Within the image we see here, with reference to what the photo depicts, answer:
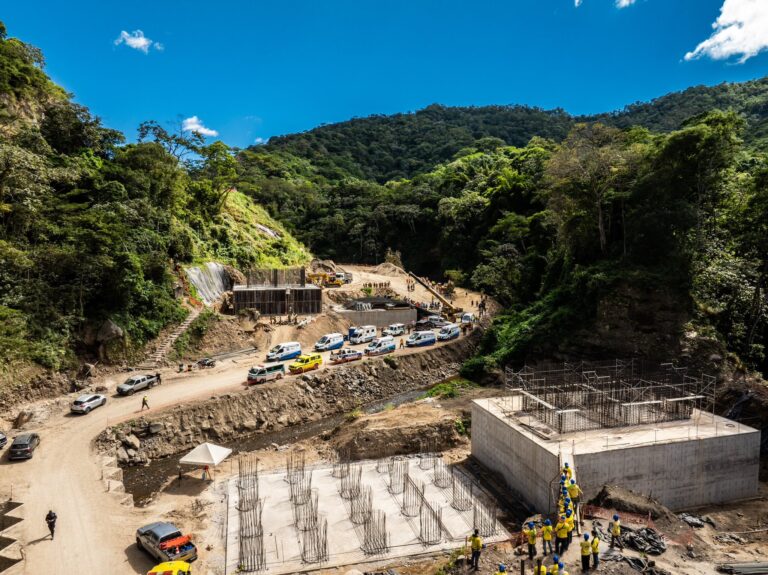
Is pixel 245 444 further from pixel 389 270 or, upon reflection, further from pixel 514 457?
pixel 389 270

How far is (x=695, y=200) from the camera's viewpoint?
115 feet

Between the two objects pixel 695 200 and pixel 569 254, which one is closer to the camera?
pixel 695 200

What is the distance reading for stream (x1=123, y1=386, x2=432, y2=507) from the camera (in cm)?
2342

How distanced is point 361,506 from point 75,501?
1182cm

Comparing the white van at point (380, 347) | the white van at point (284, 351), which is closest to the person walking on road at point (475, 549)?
the white van at point (284, 351)

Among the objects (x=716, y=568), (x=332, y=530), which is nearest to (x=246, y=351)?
(x=332, y=530)

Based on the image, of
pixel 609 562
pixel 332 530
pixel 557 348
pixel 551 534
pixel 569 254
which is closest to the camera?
pixel 609 562

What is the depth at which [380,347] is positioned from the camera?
41.7 meters

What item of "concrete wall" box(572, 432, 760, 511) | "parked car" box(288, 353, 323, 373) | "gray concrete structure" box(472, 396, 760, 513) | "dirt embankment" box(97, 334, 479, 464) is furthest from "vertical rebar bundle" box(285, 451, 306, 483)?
"concrete wall" box(572, 432, 760, 511)

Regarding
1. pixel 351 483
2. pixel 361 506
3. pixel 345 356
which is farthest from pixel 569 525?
pixel 345 356

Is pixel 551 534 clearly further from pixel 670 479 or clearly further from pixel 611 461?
pixel 670 479

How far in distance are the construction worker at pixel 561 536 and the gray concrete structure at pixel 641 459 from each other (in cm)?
365

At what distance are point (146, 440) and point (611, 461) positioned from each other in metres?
23.6

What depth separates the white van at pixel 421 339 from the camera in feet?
146
